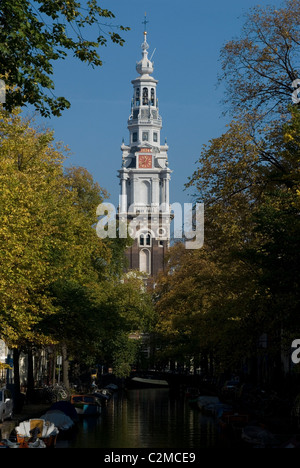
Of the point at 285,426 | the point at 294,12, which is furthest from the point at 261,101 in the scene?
the point at 285,426

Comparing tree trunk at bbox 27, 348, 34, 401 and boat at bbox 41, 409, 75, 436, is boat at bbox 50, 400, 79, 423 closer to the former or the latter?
boat at bbox 41, 409, 75, 436

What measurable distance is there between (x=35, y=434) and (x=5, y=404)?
12930 mm

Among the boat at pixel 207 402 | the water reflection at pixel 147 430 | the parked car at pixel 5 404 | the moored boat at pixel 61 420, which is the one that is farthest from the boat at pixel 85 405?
the moored boat at pixel 61 420

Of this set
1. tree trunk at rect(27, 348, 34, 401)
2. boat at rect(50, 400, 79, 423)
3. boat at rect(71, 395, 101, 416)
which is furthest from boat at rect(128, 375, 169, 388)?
boat at rect(50, 400, 79, 423)

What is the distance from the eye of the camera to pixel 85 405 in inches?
2185

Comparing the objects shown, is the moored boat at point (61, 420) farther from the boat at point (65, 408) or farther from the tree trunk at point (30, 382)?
the tree trunk at point (30, 382)

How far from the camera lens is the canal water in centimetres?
3888

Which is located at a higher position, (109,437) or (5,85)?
(5,85)

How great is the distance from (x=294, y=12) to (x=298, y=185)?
388 inches

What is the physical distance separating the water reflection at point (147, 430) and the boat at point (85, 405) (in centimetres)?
55

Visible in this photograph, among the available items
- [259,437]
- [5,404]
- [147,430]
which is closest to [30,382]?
[147,430]

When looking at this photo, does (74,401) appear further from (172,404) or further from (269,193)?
(269,193)

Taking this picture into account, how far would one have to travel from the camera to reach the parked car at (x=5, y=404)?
43.0 m
